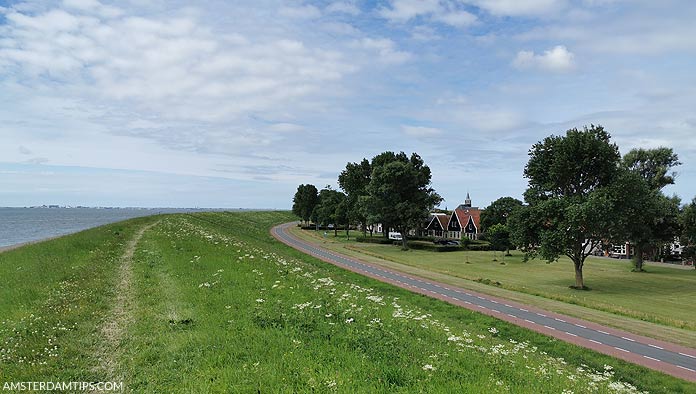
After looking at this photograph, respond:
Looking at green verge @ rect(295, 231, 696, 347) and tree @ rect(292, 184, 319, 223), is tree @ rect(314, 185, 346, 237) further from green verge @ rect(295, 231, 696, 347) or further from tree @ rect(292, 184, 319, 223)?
green verge @ rect(295, 231, 696, 347)

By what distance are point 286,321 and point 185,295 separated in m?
6.36

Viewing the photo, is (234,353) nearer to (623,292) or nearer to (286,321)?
(286,321)

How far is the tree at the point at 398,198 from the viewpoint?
92562 millimetres

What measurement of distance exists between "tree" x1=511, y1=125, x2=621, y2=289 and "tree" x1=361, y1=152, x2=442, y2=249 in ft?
121

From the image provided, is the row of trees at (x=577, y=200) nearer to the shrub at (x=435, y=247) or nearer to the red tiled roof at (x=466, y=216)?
the shrub at (x=435, y=247)

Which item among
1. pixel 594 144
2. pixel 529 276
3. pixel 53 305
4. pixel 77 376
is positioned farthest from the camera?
pixel 529 276

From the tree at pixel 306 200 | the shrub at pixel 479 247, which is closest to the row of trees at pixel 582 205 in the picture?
the shrub at pixel 479 247

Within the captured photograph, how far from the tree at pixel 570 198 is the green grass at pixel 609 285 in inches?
166

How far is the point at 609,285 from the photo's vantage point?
55.5 metres

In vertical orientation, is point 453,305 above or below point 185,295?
below

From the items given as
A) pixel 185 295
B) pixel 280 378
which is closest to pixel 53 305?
pixel 185 295

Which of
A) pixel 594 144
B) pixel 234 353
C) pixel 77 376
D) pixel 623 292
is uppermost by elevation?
pixel 594 144

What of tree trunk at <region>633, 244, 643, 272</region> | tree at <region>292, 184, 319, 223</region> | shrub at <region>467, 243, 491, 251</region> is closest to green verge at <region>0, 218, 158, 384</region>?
tree trunk at <region>633, 244, 643, 272</region>

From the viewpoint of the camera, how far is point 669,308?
130 feet
